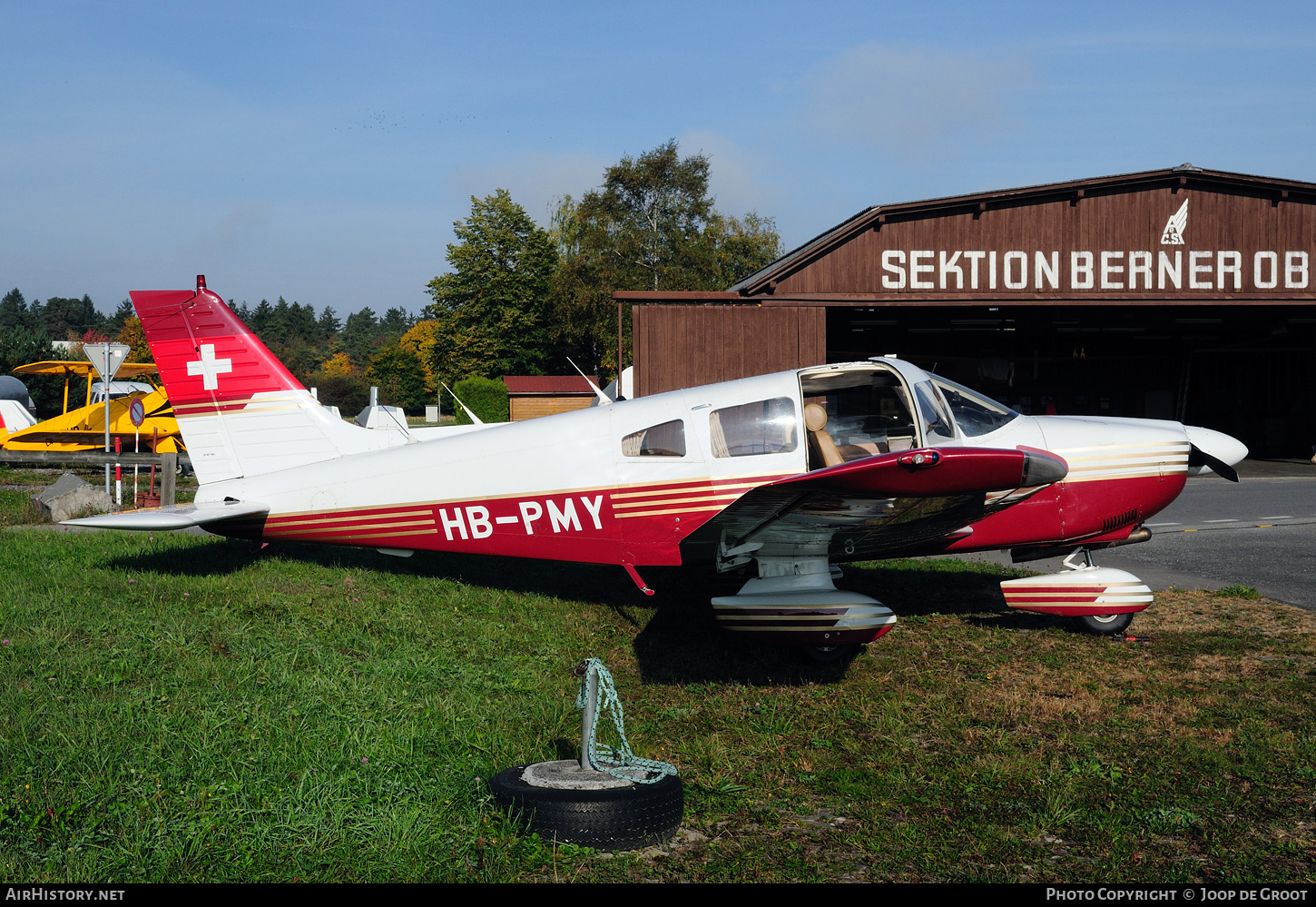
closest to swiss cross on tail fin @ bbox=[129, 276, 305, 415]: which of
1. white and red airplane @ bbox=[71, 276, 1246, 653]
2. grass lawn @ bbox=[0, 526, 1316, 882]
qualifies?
white and red airplane @ bbox=[71, 276, 1246, 653]

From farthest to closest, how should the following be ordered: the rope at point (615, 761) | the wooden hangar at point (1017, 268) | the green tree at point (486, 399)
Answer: the green tree at point (486, 399)
the wooden hangar at point (1017, 268)
the rope at point (615, 761)

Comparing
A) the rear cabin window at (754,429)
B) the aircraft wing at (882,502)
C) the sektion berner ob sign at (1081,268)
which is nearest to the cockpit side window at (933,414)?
the aircraft wing at (882,502)

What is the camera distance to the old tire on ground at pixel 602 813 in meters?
3.52

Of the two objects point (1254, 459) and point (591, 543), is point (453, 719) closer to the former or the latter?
point (591, 543)

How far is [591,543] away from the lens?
6.90 m

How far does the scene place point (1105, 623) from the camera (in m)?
6.93

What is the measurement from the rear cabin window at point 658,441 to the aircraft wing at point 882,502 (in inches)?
31.2

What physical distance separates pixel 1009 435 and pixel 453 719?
456 cm

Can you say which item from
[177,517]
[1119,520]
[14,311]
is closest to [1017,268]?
[1119,520]

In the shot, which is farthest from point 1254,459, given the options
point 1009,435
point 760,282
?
point 1009,435

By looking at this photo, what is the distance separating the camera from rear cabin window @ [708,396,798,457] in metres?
6.53

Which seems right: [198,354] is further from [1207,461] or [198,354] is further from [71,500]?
[1207,461]

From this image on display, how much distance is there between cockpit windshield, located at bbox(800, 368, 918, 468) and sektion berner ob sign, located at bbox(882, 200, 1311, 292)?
529 inches

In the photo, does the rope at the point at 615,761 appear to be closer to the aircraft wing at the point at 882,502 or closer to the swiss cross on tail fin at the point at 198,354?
the aircraft wing at the point at 882,502
